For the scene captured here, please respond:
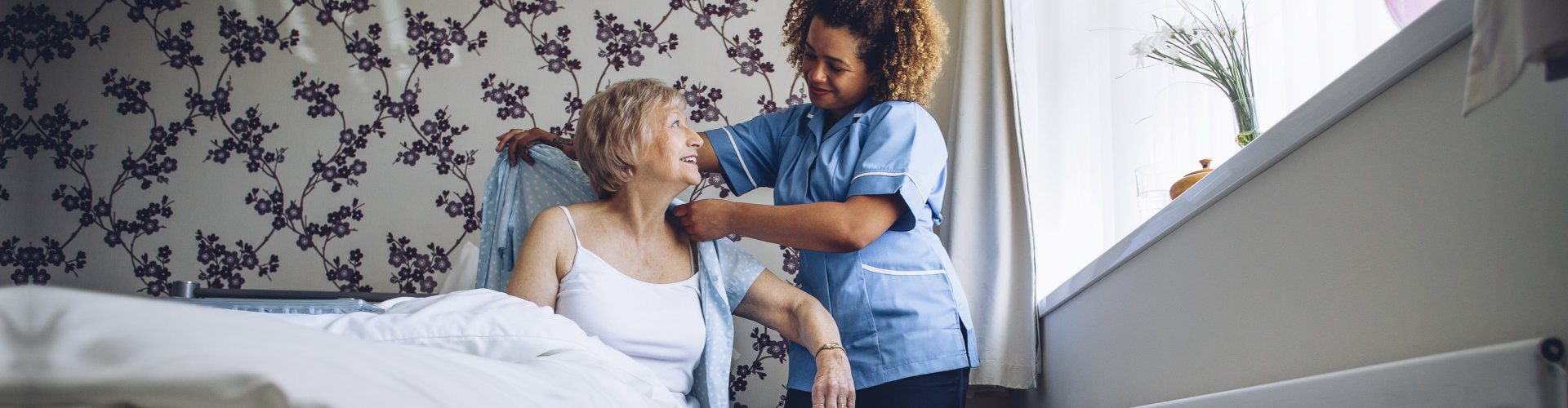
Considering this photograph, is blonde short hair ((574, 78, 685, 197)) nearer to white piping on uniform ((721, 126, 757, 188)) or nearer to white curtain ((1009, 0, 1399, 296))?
white piping on uniform ((721, 126, 757, 188))

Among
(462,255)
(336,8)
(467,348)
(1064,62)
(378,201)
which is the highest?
(336,8)

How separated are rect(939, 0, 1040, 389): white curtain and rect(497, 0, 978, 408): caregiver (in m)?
0.39

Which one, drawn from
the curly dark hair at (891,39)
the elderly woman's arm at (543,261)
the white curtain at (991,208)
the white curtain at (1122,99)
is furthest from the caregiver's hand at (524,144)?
the white curtain at (1122,99)

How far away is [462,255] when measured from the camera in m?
2.28

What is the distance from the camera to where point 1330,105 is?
95cm

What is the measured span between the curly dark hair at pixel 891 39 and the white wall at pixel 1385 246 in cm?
61

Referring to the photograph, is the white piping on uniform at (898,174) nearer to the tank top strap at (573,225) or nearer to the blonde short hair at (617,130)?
the blonde short hair at (617,130)

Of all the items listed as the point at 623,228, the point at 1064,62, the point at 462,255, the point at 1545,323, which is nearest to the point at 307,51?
the point at 462,255

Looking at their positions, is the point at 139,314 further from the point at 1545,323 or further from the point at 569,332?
the point at 1545,323

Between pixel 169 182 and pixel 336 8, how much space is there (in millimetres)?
712

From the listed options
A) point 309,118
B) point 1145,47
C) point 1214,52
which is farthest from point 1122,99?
point 309,118

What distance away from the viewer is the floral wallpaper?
2512 mm

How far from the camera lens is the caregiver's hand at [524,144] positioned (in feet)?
6.21

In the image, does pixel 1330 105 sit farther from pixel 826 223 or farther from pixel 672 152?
pixel 672 152
